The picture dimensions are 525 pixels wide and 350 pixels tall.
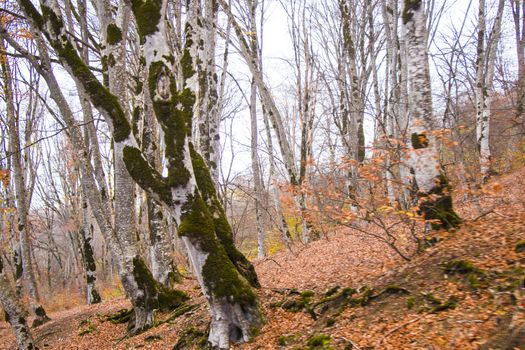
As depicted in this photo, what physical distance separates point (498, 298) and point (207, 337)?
145 inches

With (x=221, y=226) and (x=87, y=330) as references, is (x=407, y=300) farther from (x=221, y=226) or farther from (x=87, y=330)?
(x=87, y=330)

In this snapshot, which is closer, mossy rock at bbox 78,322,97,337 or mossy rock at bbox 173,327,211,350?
mossy rock at bbox 173,327,211,350

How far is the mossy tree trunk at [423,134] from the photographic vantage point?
17.4ft

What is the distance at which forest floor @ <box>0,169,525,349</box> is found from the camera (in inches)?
Answer: 136

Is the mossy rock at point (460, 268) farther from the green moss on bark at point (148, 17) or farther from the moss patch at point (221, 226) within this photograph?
the green moss on bark at point (148, 17)

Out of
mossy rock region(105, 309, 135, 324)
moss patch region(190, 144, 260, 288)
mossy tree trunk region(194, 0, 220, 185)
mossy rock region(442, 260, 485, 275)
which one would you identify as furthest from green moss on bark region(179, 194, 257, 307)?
mossy rock region(105, 309, 135, 324)

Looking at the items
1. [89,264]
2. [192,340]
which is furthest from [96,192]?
[89,264]

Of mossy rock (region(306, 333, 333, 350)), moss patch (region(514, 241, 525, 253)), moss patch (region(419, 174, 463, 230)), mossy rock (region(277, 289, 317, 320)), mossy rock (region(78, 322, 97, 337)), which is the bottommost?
mossy rock (region(78, 322, 97, 337))

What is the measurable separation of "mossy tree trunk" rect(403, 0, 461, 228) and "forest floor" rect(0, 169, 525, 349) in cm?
40

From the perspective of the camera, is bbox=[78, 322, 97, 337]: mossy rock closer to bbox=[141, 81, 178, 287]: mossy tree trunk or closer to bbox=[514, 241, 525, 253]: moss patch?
bbox=[141, 81, 178, 287]: mossy tree trunk

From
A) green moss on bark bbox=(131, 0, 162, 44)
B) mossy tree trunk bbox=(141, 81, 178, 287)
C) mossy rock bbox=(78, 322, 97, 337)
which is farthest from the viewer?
mossy tree trunk bbox=(141, 81, 178, 287)

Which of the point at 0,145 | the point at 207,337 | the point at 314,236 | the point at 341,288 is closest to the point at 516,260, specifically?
the point at 341,288

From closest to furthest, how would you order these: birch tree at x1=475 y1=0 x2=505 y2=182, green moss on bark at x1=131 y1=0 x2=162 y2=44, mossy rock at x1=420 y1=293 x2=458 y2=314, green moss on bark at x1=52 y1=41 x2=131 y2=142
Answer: mossy rock at x1=420 y1=293 x2=458 y2=314
green moss on bark at x1=131 y1=0 x2=162 y2=44
green moss on bark at x1=52 y1=41 x2=131 y2=142
birch tree at x1=475 y1=0 x2=505 y2=182

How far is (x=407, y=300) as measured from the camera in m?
4.25
